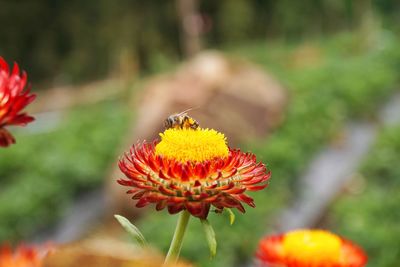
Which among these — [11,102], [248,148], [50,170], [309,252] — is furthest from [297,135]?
[11,102]

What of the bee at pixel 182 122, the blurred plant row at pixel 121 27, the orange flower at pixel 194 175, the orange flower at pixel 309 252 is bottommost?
the orange flower at pixel 194 175

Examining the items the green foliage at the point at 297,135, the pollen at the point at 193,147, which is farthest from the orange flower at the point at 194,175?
the green foliage at the point at 297,135

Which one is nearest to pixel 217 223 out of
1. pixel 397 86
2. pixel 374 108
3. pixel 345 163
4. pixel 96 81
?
pixel 345 163

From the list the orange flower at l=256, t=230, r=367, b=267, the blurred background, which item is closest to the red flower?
the orange flower at l=256, t=230, r=367, b=267

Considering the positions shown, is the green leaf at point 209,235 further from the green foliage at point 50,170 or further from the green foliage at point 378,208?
the green foliage at point 50,170

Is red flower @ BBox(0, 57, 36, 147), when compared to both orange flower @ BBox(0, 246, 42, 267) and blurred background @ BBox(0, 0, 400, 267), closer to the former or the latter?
orange flower @ BBox(0, 246, 42, 267)
